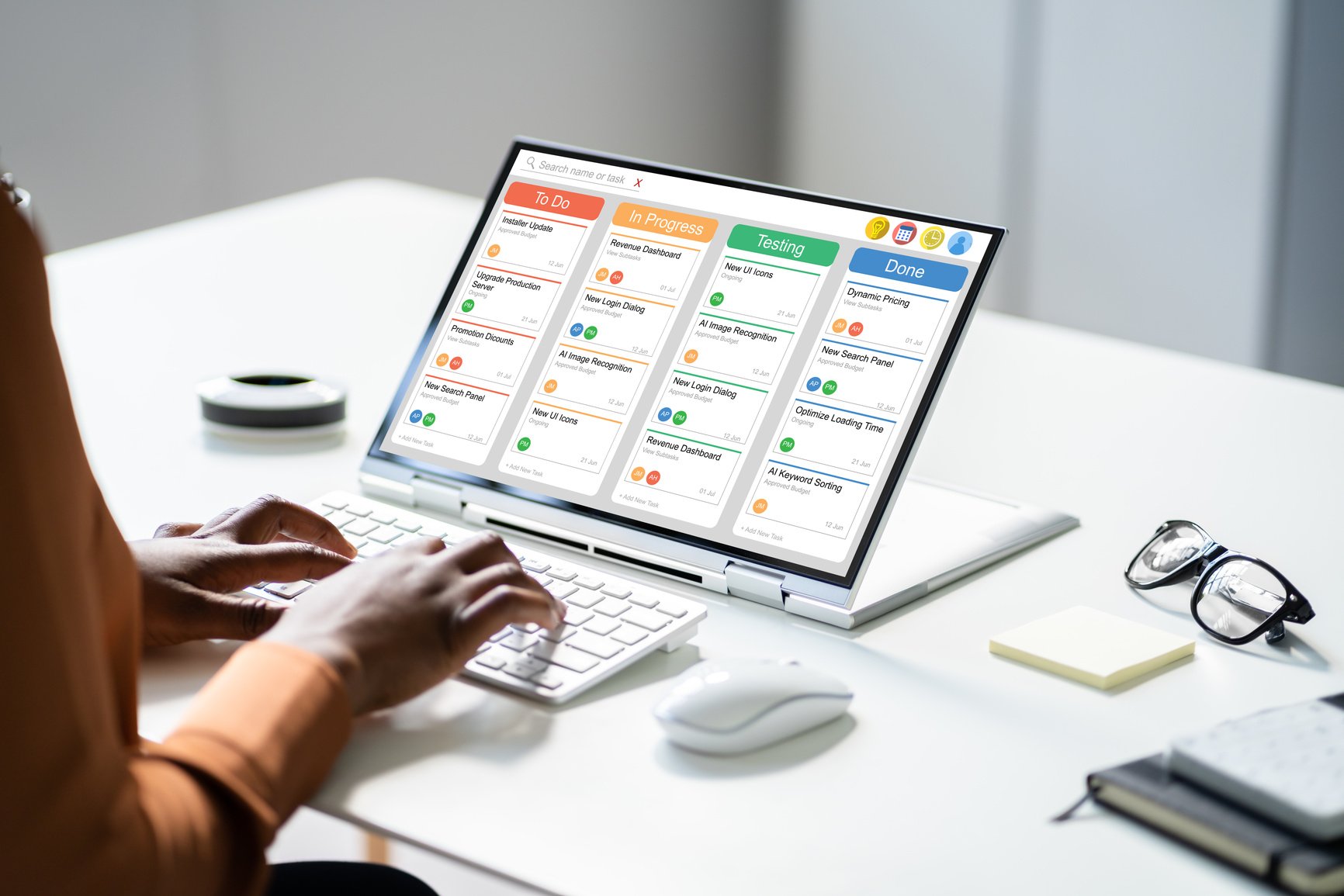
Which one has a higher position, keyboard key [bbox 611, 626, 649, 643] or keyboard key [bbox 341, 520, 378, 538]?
keyboard key [bbox 341, 520, 378, 538]

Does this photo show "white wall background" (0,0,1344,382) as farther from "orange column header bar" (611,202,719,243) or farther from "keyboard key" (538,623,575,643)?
"keyboard key" (538,623,575,643)

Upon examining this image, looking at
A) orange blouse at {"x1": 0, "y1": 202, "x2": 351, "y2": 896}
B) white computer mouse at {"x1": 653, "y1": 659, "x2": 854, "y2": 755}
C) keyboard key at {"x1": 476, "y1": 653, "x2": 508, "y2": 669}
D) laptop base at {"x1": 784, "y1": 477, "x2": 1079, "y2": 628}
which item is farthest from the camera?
laptop base at {"x1": 784, "y1": 477, "x2": 1079, "y2": 628}

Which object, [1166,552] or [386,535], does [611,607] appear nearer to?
[386,535]

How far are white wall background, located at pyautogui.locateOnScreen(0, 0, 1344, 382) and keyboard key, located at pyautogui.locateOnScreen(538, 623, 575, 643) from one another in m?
2.36

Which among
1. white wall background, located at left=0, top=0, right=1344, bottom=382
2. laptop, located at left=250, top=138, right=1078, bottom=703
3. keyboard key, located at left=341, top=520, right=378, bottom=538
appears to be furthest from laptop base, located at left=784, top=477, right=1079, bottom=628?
white wall background, located at left=0, top=0, right=1344, bottom=382

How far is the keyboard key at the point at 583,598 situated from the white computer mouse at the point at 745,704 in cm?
15

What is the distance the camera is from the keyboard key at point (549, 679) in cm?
89

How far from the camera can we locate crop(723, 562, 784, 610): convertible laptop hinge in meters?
1.03

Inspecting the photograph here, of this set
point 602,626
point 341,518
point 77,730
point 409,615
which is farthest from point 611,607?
point 77,730

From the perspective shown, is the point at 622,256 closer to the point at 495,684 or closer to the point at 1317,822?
the point at 495,684

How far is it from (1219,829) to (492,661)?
1.46 ft

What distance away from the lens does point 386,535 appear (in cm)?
111

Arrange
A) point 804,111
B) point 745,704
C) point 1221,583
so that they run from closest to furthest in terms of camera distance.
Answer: point 745,704
point 1221,583
point 804,111

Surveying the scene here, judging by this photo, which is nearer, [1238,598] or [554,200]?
[1238,598]
